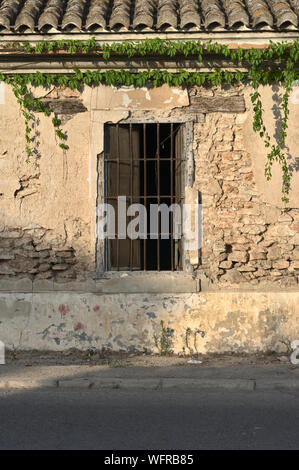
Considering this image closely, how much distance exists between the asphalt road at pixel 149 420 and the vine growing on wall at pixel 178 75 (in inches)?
130

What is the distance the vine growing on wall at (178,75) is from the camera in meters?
8.19

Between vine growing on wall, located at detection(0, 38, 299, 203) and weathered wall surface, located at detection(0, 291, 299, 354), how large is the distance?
1.53 meters

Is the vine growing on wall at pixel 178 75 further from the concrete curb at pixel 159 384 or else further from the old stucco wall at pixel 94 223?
the concrete curb at pixel 159 384

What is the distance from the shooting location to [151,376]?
23.1 ft

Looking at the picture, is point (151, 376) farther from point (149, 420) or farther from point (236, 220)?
point (236, 220)

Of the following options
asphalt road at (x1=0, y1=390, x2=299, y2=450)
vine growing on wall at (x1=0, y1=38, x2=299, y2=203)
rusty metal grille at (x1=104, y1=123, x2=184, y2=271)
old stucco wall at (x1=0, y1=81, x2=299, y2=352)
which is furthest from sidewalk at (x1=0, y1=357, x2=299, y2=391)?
vine growing on wall at (x1=0, y1=38, x2=299, y2=203)

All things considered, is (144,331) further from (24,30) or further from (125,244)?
(24,30)

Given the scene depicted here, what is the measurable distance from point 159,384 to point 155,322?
160cm

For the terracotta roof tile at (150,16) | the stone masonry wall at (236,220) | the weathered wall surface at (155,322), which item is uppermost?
the terracotta roof tile at (150,16)

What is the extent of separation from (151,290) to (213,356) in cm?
114

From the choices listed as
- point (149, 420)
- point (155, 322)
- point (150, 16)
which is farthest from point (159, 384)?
point (150, 16)

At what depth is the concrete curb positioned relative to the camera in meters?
6.84

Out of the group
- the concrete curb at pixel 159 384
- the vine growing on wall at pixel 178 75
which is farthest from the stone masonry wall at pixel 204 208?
the concrete curb at pixel 159 384

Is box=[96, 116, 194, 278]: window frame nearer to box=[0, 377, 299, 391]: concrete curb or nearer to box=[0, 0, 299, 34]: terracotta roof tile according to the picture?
box=[0, 0, 299, 34]: terracotta roof tile
